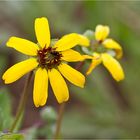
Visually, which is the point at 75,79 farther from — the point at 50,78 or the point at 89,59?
the point at 89,59

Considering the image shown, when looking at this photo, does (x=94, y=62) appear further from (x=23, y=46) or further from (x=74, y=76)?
(x=23, y=46)

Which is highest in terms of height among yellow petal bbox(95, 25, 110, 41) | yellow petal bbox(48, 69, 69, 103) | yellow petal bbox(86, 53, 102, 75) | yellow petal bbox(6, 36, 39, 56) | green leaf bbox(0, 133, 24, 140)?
yellow petal bbox(95, 25, 110, 41)

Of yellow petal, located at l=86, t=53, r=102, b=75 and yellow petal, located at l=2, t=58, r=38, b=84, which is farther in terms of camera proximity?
yellow petal, located at l=86, t=53, r=102, b=75

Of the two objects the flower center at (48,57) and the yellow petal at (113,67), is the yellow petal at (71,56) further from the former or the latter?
the yellow petal at (113,67)

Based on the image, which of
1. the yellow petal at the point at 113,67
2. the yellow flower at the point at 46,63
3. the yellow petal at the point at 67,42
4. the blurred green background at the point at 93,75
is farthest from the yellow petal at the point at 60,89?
the blurred green background at the point at 93,75

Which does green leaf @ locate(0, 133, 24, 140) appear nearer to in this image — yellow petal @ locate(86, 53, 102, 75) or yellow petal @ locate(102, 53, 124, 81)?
yellow petal @ locate(86, 53, 102, 75)

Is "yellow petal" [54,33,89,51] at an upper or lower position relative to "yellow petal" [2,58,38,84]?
upper

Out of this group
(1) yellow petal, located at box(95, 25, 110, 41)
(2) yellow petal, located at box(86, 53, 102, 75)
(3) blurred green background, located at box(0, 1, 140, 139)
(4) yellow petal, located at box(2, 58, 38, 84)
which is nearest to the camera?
(4) yellow petal, located at box(2, 58, 38, 84)

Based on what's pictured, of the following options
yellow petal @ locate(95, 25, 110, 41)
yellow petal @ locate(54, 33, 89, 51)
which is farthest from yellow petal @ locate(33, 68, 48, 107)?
yellow petal @ locate(95, 25, 110, 41)
